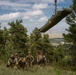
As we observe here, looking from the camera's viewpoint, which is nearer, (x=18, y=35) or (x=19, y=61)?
(x=19, y=61)

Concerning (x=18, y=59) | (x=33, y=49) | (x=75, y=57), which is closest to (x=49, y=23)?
(x=18, y=59)

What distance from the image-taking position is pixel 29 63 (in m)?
19.0

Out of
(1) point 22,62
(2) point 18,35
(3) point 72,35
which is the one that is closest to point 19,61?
(1) point 22,62

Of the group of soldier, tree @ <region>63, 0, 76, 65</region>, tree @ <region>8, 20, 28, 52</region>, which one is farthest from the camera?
tree @ <region>8, 20, 28, 52</region>

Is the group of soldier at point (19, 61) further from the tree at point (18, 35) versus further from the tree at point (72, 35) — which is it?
the tree at point (18, 35)

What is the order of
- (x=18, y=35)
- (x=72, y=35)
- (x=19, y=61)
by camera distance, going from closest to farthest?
(x=19, y=61)
(x=72, y=35)
(x=18, y=35)

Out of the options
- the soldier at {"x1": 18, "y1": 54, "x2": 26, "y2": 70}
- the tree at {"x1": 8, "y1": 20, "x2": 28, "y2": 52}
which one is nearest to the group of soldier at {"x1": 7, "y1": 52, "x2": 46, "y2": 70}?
the soldier at {"x1": 18, "y1": 54, "x2": 26, "y2": 70}

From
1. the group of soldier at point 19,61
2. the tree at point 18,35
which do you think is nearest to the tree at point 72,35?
the tree at point 18,35

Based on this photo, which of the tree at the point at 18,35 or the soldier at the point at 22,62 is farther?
the tree at the point at 18,35

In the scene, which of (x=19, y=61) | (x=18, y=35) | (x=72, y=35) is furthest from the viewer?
(x=18, y=35)

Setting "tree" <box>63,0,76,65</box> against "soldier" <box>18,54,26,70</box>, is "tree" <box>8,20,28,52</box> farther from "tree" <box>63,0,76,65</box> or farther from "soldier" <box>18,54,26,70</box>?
"soldier" <box>18,54,26,70</box>

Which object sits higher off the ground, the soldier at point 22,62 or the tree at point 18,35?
the tree at point 18,35

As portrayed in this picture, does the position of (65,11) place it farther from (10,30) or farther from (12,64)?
(10,30)

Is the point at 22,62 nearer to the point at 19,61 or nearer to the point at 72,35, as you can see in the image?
the point at 19,61
